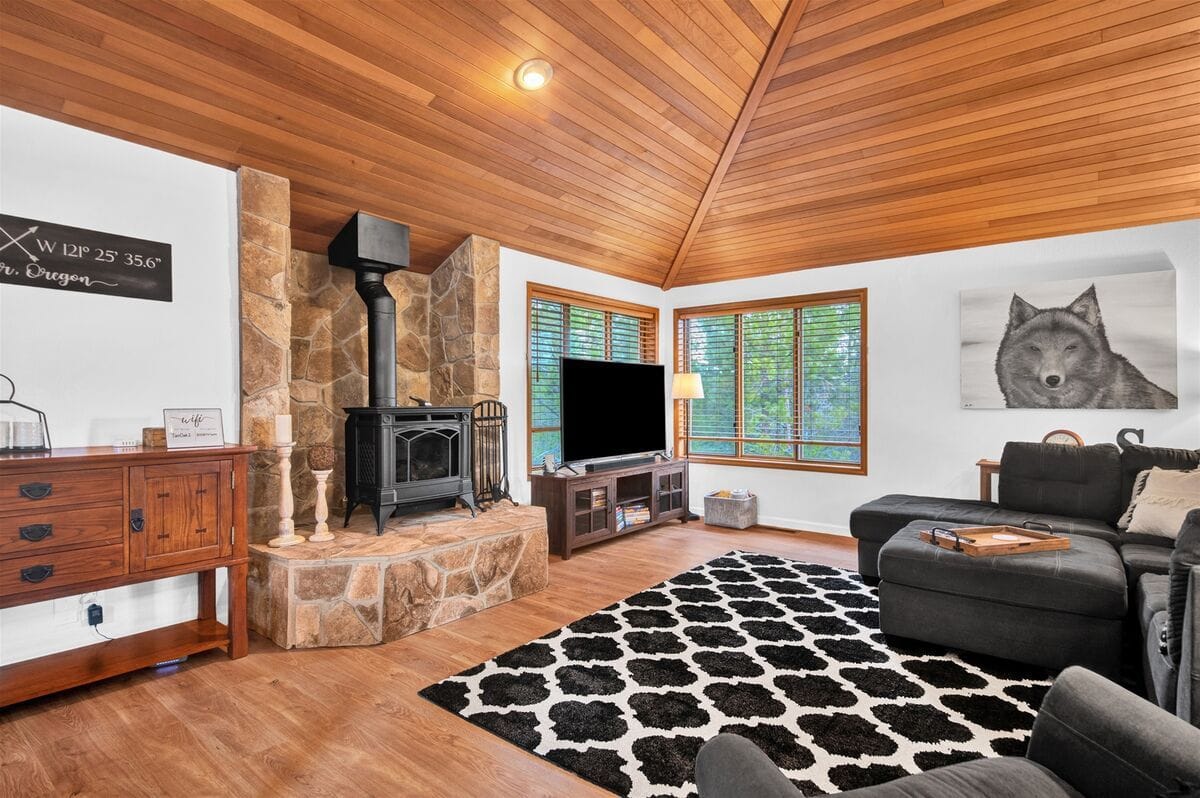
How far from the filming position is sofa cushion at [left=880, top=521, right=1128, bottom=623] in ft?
8.48

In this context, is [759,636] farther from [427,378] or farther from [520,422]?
[427,378]

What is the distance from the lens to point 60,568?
94.7 inches

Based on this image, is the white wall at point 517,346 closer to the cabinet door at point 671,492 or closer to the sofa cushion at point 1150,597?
the cabinet door at point 671,492

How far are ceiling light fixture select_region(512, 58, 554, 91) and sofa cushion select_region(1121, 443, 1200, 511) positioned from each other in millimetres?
3988

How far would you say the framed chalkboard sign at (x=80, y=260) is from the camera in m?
2.65

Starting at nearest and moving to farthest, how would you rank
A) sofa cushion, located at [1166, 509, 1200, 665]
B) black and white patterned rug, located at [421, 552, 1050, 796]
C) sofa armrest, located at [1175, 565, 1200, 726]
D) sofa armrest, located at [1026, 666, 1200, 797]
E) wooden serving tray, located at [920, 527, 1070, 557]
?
1. sofa armrest, located at [1026, 666, 1200, 797]
2. sofa armrest, located at [1175, 565, 1200, 726]
3. sofa cushion, located at [1166, 509, 1200, 665]
4. black and white patterned rug, located at [421, 552, 1050, 796]
5. wooden serving tray, located at [920, 527, 1070, 557]

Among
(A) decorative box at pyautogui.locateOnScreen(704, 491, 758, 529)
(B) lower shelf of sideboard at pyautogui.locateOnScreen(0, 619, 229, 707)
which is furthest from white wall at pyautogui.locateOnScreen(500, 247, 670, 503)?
(B) lower shelf of sideboard at pyautogui.locateOnScreen(0, 619, 229, 707)

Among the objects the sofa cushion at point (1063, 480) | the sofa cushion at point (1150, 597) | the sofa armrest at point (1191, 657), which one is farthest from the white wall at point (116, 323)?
the sofa cushion at point (1063, 480)

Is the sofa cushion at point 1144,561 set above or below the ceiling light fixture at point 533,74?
below

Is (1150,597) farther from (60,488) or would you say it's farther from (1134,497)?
(60,488)

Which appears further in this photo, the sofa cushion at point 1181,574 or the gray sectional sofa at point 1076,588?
the gray sectional sofa at point 1076,588

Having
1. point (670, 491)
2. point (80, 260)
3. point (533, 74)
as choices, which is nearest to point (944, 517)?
point (670, 491)

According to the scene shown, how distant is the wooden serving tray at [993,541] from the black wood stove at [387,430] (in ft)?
8.94

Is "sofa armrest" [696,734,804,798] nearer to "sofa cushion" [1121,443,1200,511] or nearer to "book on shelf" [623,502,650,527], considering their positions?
"sofa cushion" [1121,443,1200,511]
